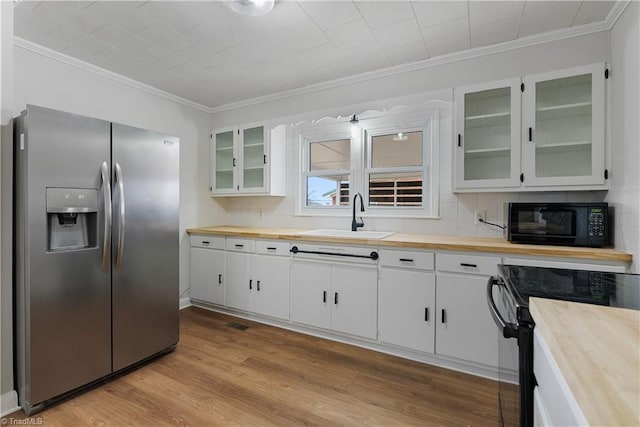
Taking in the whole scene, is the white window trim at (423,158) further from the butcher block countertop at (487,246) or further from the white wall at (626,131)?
the white wall at (626,131)

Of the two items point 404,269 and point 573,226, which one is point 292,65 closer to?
point 404,269

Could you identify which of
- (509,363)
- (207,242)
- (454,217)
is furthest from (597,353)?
(207,242)

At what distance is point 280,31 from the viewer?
2268 mm

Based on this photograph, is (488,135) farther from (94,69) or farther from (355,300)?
(94,69)

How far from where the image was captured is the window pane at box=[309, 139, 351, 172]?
11.1ft

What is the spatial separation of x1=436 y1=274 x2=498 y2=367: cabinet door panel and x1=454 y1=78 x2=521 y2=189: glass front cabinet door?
0.78 metres

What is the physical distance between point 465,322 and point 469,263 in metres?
0.42

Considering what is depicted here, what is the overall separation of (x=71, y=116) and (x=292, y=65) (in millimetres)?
1773

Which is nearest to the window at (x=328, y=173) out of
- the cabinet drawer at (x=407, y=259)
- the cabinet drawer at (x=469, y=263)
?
the cabinet drawer at (x=407, y=259)

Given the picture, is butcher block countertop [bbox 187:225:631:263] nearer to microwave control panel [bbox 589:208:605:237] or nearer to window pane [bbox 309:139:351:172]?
microwave control panel [bbox 589:208:605:237]

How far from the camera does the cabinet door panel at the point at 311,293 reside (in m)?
2.70

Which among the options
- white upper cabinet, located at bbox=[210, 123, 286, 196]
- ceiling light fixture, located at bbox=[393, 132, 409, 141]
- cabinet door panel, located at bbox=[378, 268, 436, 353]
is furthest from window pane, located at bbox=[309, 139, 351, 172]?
cabinet door panel, located at bbox=[378, 268, 436, 353]

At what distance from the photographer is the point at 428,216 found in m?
2.87

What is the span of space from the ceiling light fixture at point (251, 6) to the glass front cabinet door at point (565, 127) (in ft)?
6.25
